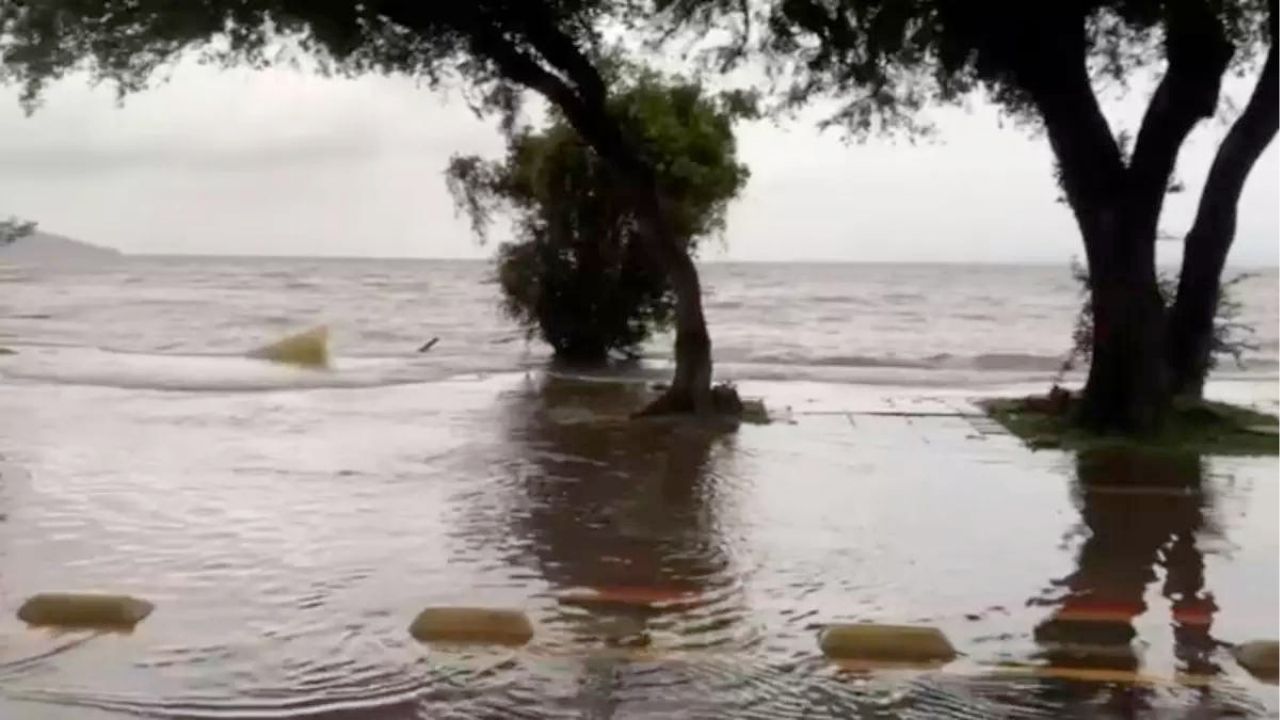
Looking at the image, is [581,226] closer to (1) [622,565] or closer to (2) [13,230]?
(2) [13,230]

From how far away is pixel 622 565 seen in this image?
23.2 feet

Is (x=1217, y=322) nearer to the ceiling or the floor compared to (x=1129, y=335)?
nearer to the ceiling

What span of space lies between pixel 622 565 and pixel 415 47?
6.32m

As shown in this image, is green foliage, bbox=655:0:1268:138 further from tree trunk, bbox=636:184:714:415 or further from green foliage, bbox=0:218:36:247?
green foliage, bbox=0:218:36:247

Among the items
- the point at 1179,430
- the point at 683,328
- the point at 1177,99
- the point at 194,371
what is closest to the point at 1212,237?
the point at 1177,99

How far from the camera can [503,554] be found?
7.31 meters

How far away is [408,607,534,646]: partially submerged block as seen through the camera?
564cm

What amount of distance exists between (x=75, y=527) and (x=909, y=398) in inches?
366

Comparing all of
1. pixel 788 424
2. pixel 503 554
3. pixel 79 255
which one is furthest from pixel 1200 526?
pixel 79 255

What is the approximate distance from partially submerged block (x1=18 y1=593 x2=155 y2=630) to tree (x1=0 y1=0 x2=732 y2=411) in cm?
590

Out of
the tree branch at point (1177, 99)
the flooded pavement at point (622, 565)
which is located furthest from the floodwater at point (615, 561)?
the tree branch at point (1177, 99)

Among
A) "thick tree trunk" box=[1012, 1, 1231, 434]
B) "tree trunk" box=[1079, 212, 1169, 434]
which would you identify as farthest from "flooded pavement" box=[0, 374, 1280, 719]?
"thick tree trunk" box=[1012, 1, 1231, 434]

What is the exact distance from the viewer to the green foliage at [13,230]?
10.2 m

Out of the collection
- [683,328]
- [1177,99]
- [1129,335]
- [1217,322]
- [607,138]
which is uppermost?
[1177,99]
